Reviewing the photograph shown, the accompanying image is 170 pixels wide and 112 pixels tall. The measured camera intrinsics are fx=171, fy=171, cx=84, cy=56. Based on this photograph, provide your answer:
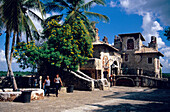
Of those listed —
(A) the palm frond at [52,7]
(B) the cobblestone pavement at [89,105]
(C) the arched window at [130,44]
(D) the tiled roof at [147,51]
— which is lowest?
(B) the cobblestone pavement at [89,105]

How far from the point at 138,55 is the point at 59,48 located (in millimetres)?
22986

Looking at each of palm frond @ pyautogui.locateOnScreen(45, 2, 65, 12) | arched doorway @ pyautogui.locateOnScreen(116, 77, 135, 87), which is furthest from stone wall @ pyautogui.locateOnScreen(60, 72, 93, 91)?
arched doorway @ pyautogui.locateOnScreen(116, 77, 135, 87)

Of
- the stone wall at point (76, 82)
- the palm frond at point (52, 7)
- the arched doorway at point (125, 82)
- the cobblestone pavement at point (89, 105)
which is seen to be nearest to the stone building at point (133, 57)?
the arched doorway at point (125, 82)

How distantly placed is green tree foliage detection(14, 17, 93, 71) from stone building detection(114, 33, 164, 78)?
18.9 meters

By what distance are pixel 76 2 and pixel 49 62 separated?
28.8ft

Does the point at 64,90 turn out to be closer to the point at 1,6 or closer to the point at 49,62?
the point at 49,62

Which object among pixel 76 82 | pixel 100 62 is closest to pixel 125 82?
pixel 100 62

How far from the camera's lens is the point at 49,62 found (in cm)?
1545

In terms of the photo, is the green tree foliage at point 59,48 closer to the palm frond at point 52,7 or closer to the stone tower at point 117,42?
the palm frond at point 52,7

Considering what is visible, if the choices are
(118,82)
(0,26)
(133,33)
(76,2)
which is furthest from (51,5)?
(133,33)

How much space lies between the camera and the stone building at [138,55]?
3294 centimetres

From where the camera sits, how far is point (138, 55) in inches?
1362

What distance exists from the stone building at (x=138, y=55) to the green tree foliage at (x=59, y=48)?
18.9 meters

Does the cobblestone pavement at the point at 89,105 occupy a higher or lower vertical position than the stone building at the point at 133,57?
lower
